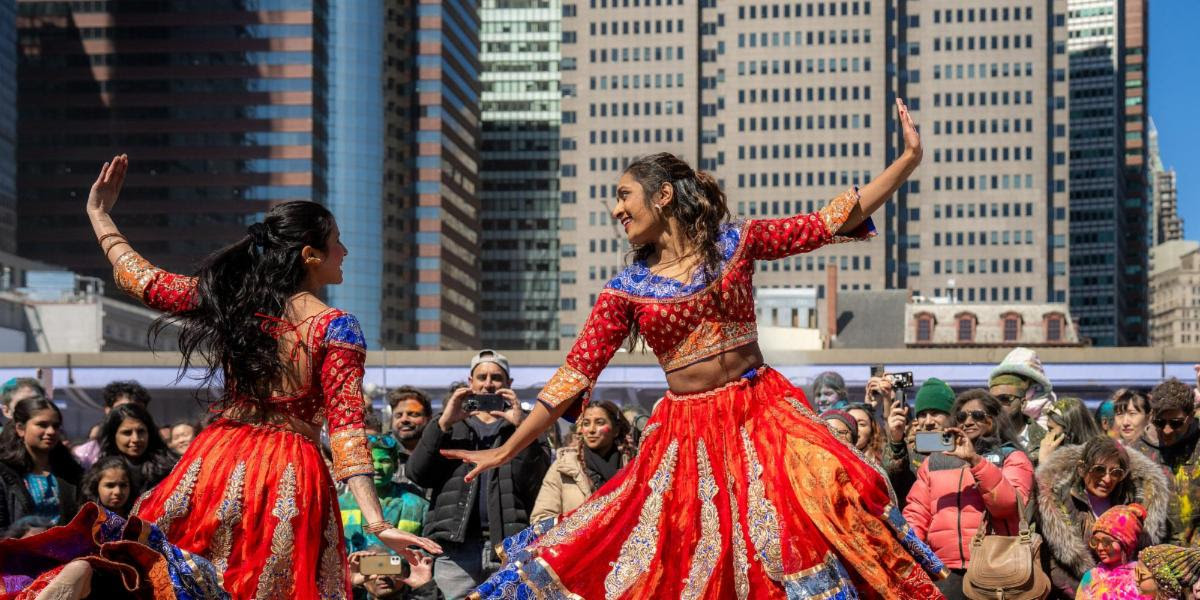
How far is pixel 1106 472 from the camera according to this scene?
27.3 feet

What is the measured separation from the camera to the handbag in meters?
7.89

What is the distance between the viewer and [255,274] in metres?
5.55

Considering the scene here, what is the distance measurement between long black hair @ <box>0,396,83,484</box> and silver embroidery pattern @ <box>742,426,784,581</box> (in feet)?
17.3

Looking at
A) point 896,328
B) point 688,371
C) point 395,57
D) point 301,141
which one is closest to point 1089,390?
point 688,371

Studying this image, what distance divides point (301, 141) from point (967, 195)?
194ft

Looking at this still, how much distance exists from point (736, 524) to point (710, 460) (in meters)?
0.26

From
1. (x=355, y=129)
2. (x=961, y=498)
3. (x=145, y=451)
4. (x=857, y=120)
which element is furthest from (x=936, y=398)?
(x=857, y=120)

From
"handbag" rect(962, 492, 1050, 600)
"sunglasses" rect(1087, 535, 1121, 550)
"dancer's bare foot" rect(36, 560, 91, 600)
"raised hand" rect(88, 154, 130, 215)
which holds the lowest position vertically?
"handbag" rect(962, 492, 1050, 600)

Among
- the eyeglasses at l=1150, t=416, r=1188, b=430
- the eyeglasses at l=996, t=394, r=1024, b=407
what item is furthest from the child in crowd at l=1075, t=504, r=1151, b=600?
the eyeglasses at l=996, t=394, r=1024, b=407

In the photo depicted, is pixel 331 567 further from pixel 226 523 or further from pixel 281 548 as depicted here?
pixel 226 523

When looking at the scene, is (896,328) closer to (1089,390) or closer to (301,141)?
(301,141)

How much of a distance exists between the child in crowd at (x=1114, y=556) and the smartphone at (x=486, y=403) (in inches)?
122

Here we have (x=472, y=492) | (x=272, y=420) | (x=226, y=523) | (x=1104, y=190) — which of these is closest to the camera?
(x=226, y=523)

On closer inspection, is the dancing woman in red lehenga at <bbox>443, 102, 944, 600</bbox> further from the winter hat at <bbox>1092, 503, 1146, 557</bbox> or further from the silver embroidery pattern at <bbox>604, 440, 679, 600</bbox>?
the winter hat at <bbox>1092, 503, 1146, 557</bbox>
